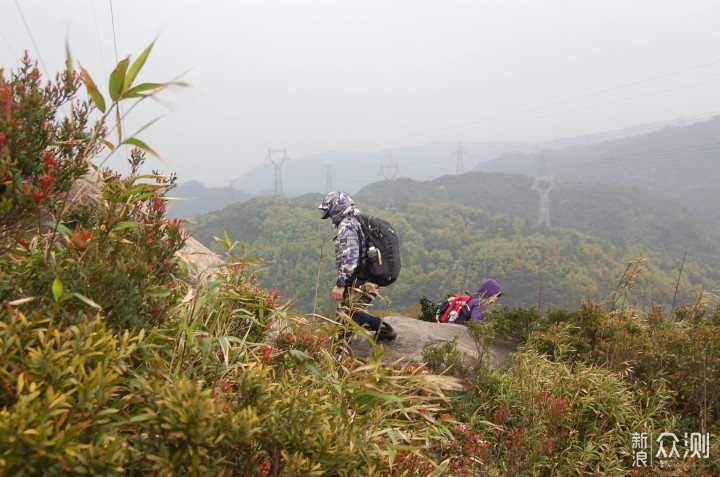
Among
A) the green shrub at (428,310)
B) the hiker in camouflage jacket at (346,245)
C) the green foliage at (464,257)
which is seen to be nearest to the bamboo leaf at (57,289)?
the hiker in camouflage jacket at (346,245)

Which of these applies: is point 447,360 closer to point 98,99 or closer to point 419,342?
point 419,342

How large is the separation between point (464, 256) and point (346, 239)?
81.2 m

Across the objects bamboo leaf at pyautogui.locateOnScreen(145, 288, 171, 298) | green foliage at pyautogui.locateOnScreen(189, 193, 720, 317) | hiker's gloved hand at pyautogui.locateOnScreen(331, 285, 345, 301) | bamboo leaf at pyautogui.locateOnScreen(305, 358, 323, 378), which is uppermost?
bamboo leaf at pyautogui.locateOnScreen(145, 288, 171, 298)

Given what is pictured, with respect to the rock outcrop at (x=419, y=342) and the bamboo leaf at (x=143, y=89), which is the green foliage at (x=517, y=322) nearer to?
the rock outcrop at (x=419, y=342)

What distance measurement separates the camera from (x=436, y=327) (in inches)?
300

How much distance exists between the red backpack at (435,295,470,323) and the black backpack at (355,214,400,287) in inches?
112

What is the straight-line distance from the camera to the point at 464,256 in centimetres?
8394

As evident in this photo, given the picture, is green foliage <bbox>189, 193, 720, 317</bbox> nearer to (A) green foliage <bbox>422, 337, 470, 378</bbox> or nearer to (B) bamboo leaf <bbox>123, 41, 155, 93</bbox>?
(A) green foliage <bbox>422, 337, 470, 378</bbox>

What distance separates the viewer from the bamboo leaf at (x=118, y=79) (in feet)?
5.94

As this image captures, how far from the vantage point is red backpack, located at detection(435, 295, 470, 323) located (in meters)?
8.35

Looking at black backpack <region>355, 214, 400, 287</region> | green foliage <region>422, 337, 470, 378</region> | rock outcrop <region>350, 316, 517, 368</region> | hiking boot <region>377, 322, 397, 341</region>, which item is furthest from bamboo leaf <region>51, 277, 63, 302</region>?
hiking boot <region>377, 322, 397, 341</region>

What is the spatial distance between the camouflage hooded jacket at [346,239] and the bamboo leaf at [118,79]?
396 centimetres

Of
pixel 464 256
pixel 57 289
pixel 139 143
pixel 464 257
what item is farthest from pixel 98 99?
pixel 464 256

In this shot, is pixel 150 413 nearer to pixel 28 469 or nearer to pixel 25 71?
pixel 28 469
